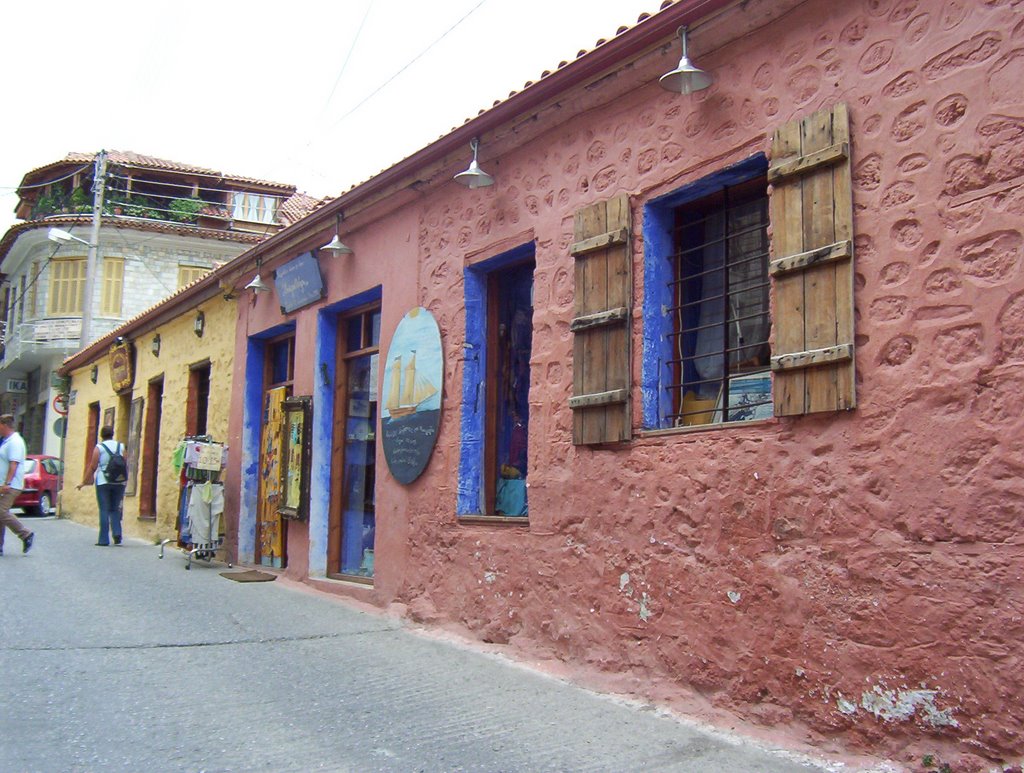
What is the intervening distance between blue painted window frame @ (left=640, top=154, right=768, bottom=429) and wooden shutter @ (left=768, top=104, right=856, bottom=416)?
27.0 inches

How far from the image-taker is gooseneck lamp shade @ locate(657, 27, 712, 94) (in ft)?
16.3

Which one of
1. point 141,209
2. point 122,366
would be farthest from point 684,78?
point 141,209

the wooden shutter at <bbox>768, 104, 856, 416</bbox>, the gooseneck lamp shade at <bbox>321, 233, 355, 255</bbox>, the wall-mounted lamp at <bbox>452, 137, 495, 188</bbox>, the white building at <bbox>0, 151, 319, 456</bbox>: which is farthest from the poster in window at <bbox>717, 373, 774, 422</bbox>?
the white building at <bbox>0, 151, 319, 456</bbox>

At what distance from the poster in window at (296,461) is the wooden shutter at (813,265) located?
5851 mm

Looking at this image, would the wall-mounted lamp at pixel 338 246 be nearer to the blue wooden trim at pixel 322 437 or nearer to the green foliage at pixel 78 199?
the blue wooden trim at pixel 322 437

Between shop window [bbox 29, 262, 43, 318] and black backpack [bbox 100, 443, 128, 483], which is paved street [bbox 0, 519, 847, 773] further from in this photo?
shop window [bbox 29, 262, 43, 318]

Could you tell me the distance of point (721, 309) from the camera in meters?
5.45

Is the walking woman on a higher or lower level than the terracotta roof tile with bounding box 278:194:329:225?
lower

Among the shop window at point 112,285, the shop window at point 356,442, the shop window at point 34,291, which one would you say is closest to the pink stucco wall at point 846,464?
the shop window at point 356,442

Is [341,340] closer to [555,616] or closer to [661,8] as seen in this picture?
[555,616]

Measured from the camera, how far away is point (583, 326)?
5.80 metres

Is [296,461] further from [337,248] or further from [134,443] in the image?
[134,443]

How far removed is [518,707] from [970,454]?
2597 millimetres

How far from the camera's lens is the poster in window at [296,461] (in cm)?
932
